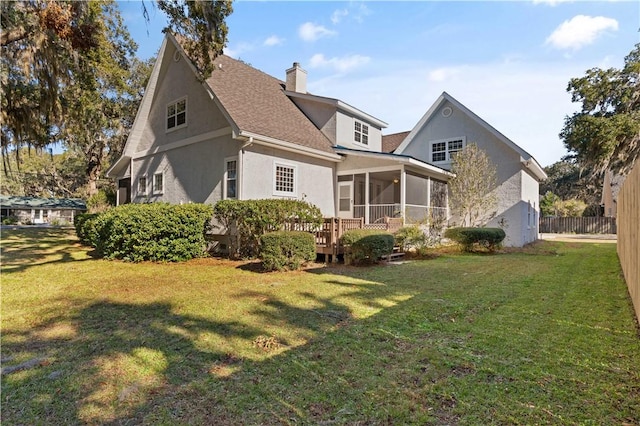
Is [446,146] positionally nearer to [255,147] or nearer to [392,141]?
[392,141]

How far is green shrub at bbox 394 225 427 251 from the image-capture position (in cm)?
1195

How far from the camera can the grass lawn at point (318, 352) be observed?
2787 millimetres

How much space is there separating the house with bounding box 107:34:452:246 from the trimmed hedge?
1959mm

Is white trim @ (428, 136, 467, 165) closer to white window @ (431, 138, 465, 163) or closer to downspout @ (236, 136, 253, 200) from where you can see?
white window @ (431, 138, 465, 163)

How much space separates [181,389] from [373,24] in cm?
1094

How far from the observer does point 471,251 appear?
1408 cm

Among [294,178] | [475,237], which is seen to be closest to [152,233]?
[294,178]

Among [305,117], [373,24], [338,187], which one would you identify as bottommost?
[338,187]

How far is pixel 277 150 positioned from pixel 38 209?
1649 inches

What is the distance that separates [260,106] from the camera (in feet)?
46.6

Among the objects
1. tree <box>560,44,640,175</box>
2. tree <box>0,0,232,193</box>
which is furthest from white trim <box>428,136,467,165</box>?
tree <box>0,0,232,193</box>

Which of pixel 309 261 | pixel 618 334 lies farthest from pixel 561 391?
pixel 309 261

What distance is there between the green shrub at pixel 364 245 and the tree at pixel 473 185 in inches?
334

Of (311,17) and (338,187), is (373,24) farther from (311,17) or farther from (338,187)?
(338,187)
